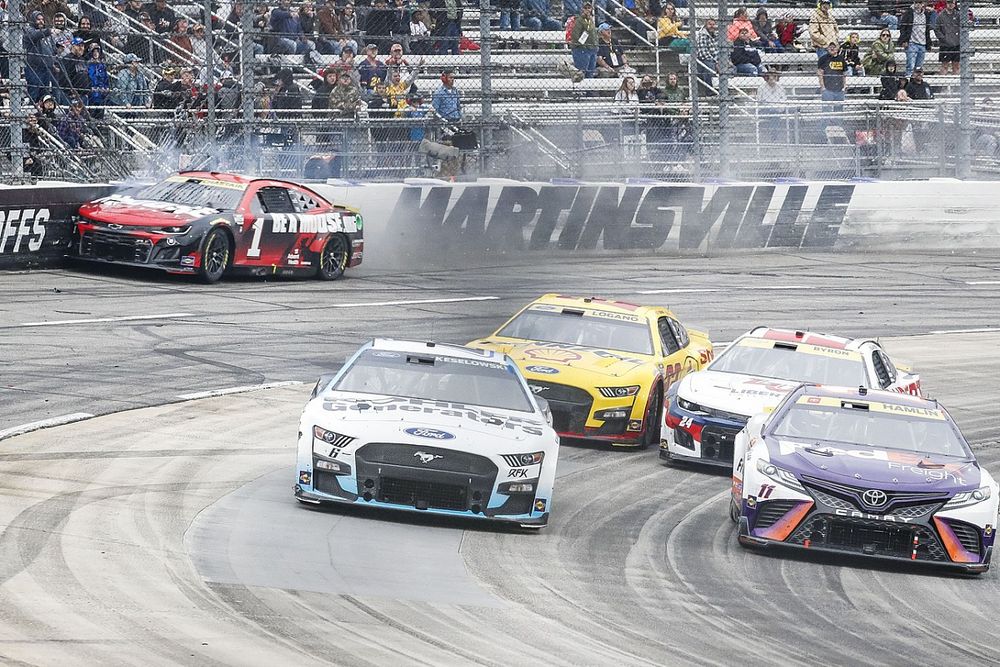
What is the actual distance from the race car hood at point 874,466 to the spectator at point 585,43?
15651 millimetres

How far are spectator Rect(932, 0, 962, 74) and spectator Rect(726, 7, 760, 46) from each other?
10.2 feet

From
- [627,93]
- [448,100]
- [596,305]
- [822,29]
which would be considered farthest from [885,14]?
[596,305]

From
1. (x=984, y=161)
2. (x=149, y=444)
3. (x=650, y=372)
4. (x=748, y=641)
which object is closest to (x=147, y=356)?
(x=149, y=444)

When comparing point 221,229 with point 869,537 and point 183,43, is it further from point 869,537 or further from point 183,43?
point 869,537

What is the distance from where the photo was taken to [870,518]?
34.4ft

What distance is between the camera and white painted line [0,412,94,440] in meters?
12.5

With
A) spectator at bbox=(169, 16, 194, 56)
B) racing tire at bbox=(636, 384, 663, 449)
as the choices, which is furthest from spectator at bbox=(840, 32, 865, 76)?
racing tire at bbox=(636, 384, 663, 449)

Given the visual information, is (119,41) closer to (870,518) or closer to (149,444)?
(149,444)

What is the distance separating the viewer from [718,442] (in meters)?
13.3

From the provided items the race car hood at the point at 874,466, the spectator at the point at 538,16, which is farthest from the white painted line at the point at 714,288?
the race car hood at the point at 874,466

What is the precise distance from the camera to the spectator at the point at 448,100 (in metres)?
24.5

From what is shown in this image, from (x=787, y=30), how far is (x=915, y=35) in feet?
7.37

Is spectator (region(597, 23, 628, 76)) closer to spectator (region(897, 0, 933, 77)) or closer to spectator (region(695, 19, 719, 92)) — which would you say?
spectator (region(695, 19, 719, 92))

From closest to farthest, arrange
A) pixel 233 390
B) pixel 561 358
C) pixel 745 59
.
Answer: pixel 561 358, pixel 233 390, pixel 745 59
